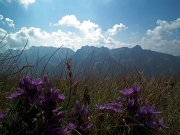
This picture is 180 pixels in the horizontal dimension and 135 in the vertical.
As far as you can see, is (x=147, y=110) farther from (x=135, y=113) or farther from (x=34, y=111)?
(x=34, y=111)

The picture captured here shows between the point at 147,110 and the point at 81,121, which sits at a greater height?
the point at 147,110

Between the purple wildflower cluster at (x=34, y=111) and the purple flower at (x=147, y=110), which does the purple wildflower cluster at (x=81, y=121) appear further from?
the purple flower at (x=147, y=110)

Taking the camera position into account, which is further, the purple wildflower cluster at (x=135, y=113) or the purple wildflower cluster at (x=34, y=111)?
the purple wildflower cluster at (x=135, y=113)

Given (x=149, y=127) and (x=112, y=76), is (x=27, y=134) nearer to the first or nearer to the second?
(x=149, y=127)

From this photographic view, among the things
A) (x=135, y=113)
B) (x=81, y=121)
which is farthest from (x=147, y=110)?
(x=81, y=121)

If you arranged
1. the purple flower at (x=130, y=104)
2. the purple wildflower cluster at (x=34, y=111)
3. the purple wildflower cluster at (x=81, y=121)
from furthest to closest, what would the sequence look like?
1. the purple flower at (x=130, y=104)
2. the purple wildflower cluster at (x=81, y=121)
3. the purple wildflower cluster at (x=34, y=111)

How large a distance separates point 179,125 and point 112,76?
11.6ft

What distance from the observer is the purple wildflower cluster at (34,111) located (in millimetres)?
1132

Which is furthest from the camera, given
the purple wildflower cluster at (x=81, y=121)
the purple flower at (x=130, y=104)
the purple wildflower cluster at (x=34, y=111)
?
the purple flower at (x=130, y=104)

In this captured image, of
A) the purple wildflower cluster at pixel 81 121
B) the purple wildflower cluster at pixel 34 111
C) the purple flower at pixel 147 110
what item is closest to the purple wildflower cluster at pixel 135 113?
the purple flower at pixel 147 110

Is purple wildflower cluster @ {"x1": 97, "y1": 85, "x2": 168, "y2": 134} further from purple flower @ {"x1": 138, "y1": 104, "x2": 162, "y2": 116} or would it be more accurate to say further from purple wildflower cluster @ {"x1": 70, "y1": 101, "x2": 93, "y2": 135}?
purple wildflower cluster @ {"x1": 70, "y1": 101, "x2": 93, "y2": 135}

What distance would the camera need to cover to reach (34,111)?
1.17m

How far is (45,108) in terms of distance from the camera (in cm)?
120

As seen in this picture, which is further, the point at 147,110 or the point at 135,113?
the point at 135,113
